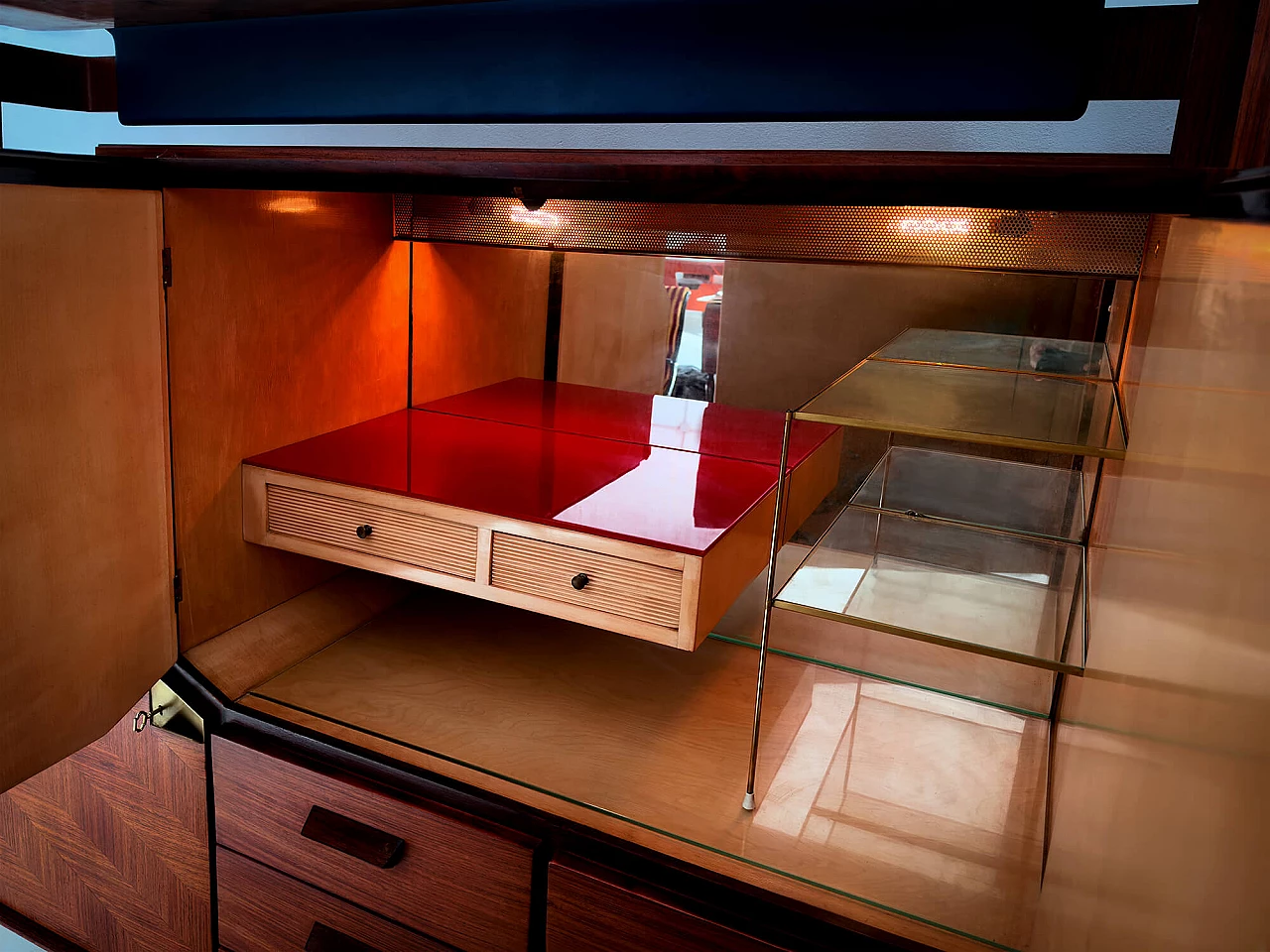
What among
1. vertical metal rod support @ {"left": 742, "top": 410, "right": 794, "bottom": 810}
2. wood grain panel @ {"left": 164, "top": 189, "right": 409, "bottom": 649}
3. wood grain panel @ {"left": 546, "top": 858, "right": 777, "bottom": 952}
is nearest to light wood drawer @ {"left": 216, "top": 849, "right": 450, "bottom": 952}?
wood grain panel @ {"left": 546, "top": 858, "right": 777, "bottom": 952}

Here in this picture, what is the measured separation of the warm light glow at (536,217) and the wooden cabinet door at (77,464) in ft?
1.56

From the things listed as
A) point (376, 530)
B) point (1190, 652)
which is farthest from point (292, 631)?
point (1190, 652)

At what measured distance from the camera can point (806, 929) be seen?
0.90 meters

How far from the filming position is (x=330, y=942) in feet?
3.77

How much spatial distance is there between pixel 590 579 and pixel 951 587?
0.41m

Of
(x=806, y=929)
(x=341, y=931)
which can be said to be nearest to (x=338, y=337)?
(x=341, y=931)

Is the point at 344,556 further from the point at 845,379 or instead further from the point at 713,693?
the point at 845,379

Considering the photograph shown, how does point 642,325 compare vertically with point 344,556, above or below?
above

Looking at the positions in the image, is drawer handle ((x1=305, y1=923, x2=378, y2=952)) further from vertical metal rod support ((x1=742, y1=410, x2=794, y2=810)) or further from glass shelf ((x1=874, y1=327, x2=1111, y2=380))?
glass shelf ((x1=874, y1=327, x2=1111, y2=380))

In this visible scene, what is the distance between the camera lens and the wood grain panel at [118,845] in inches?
47.8

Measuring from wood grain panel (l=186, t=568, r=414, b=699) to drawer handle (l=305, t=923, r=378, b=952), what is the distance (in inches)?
12.9

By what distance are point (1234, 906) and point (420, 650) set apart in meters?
1.26

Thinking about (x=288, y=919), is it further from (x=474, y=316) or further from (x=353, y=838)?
(x=474, y=316)

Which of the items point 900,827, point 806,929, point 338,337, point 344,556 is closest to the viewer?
point 806,929
